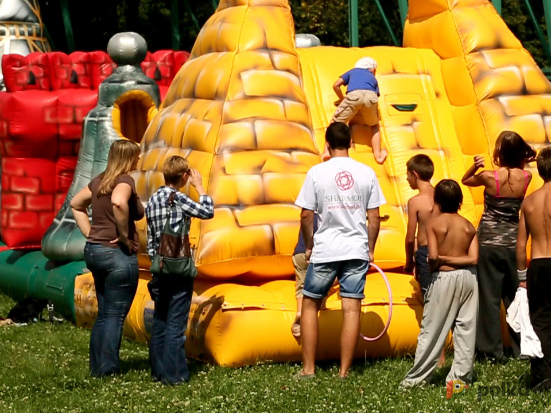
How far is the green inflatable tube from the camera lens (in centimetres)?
962

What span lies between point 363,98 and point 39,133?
457 cm

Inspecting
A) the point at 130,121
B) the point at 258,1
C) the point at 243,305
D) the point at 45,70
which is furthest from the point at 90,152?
the point at 243,305

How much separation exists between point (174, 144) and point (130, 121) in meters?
2.49

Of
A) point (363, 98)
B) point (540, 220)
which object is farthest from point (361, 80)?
point (540, 220)

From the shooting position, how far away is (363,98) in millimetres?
8203

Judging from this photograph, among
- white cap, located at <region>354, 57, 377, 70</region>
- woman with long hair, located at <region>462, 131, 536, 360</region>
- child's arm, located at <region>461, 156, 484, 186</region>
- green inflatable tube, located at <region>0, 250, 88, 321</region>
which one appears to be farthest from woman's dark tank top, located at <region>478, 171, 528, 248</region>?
green inflatable tube, located at <region>0, 250, 88, 321</region>

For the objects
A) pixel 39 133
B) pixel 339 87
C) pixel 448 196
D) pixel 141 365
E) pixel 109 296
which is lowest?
pixel 141 365

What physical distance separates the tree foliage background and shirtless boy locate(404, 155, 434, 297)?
21.0 metres

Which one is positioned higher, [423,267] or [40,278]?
[423,267]

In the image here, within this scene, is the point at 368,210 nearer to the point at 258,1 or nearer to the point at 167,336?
the point at 167,336

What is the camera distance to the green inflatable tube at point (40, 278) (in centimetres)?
962

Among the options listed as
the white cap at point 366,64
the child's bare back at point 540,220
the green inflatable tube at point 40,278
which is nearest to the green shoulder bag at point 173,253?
the child's bare back at point 540,220

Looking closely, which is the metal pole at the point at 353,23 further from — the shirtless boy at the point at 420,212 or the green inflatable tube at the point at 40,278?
the shirtless boy at the point at 420,212

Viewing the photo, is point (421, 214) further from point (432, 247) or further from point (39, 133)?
point (39, 133)
